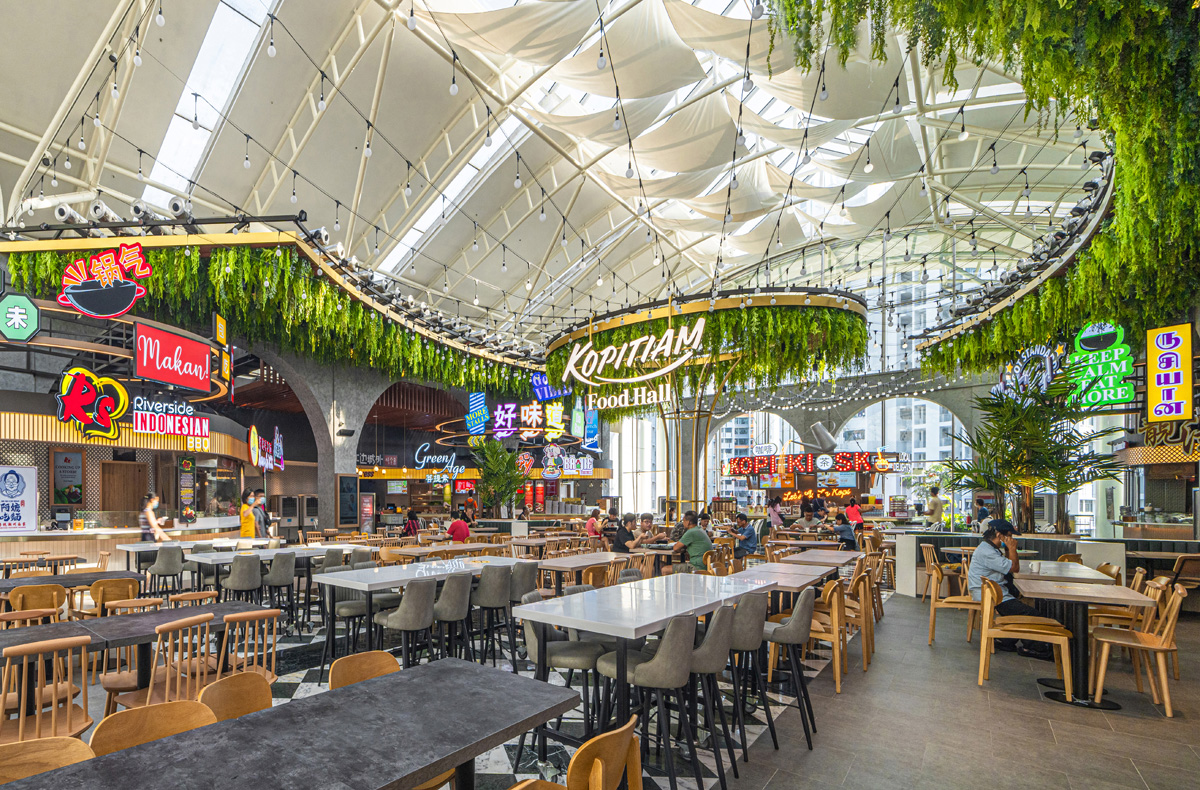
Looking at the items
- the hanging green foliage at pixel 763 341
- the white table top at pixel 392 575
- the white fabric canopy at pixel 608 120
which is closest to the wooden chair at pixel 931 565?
the hanging green foliage at pixel 763 341

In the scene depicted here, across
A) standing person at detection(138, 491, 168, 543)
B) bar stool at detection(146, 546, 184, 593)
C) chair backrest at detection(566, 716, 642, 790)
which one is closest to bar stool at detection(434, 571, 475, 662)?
chair backrest at detection(566, 716, 642, 790)

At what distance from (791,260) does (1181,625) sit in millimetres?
17710

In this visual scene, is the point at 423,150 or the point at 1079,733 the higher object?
the point at 423,150

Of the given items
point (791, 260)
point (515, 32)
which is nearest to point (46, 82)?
point (515, 32)

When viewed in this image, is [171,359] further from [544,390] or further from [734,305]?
[734,305]

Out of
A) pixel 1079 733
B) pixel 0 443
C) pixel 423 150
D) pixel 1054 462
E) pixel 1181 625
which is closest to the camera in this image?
pixel 1079 733

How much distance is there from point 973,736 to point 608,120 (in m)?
10.3

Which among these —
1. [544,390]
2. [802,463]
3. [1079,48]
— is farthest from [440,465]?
[1079,48]

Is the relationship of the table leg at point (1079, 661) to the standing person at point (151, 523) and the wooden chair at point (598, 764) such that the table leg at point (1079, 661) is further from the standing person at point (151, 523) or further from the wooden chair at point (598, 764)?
the standing person at point (151, 523)

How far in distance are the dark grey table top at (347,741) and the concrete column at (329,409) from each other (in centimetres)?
1194

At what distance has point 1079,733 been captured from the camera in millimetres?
4152

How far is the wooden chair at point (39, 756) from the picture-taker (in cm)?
180

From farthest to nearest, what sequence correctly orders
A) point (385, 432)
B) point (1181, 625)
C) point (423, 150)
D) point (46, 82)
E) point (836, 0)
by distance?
1. point (385, 432)
2. point (423, 150)
3. point (46, 82)
4. point (1181, 625)
5. point (836, 0)

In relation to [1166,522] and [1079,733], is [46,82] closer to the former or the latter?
[1079,733]
